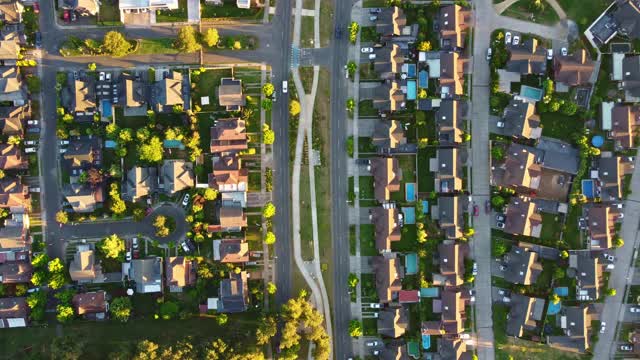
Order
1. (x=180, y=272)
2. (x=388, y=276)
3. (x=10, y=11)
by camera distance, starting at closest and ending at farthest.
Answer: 1. (x=388, y=276)
2. (x=180, y=272)
3. (x=10, y=11)

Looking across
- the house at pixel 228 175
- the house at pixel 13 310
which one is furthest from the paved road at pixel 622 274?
Result: the house at pixel 13 310

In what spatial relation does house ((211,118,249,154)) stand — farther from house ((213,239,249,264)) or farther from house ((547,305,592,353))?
house ((547,305,592,353))

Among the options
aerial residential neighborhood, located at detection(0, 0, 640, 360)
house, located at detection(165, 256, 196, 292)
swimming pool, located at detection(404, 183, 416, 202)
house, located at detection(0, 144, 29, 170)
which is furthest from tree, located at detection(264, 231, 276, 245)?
house, located at detection(0, 144, 29, 170)

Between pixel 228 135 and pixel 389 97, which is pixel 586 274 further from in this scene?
pixel 228 135

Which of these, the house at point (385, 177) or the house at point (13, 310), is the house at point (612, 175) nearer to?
the house at point (385, 177)

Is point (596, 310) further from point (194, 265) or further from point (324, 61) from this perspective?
point (194, 265)

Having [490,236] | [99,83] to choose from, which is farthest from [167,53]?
[490,236]

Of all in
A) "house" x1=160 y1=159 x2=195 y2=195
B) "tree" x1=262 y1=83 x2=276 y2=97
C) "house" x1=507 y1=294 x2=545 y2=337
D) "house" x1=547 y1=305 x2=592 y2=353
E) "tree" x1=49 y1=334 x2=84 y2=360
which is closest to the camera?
"tree" x1=49 y1=334 x2=84 y2=360

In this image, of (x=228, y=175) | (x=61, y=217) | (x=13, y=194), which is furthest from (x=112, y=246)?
(x=228, y=175)
